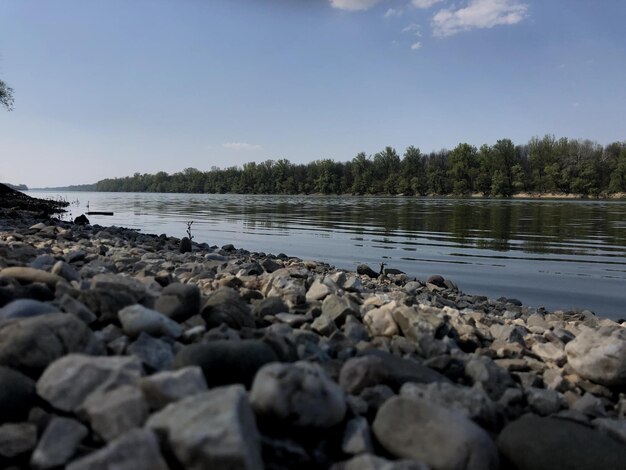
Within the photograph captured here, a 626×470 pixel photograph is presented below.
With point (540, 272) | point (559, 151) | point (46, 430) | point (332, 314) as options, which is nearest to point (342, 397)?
point (46, 430)

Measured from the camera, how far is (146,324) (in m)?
2.91

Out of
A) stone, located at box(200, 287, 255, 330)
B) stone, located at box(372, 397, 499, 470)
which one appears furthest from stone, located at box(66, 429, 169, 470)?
stone, located at box(200, 287, 255, 330)

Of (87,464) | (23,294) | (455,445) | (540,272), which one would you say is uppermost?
(23,294)

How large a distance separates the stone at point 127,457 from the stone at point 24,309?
1.51 meters

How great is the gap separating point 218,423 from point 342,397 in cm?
69

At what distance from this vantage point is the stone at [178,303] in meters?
3.35

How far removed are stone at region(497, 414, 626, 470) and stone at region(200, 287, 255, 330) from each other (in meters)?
1.85

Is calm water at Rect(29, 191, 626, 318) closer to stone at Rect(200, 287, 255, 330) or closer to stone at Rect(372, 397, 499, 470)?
stone at Rect(200, 287, 255, 330)

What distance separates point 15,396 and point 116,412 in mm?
581

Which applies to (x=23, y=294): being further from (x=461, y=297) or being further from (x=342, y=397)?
(x=461, y=297)

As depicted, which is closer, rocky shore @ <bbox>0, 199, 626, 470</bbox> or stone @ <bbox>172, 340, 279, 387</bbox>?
rocky shore @ <bbox>0, 199, 626, 470</bbox>

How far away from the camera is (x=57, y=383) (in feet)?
7.05

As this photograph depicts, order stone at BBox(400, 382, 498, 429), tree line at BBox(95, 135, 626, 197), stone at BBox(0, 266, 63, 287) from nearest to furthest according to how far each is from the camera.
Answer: stone at BBox(400, 382, 498, 429)
stone at BBox(0, 266, 63, 287)
tree line at BBox(95, 135, 626, 197)

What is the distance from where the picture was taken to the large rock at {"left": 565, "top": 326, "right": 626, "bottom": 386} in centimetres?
349
